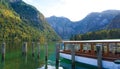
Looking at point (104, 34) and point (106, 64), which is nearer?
point (106, 64)

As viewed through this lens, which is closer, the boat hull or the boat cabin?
the boat hull

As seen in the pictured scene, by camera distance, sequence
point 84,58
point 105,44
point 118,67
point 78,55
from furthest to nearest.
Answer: point 78,55
point 84,58
point 105,44
point 118,67

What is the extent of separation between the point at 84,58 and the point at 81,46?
509cm

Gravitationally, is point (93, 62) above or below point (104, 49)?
below

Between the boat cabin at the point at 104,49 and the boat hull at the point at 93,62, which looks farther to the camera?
the boat cabin at the point at 104,49

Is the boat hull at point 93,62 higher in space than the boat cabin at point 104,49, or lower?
lower

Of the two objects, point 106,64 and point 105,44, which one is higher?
point 105,44

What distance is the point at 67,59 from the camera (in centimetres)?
4847

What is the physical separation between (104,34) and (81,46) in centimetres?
8511

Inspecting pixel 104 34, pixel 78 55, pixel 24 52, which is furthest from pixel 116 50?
pixel 104 34

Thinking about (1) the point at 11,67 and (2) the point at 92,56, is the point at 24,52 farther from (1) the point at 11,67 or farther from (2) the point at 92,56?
(2) the point at 92,56

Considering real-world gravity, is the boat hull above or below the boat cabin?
below

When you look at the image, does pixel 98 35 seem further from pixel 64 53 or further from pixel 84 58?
pixel 84 58

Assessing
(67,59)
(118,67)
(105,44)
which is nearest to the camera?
(118,67)
